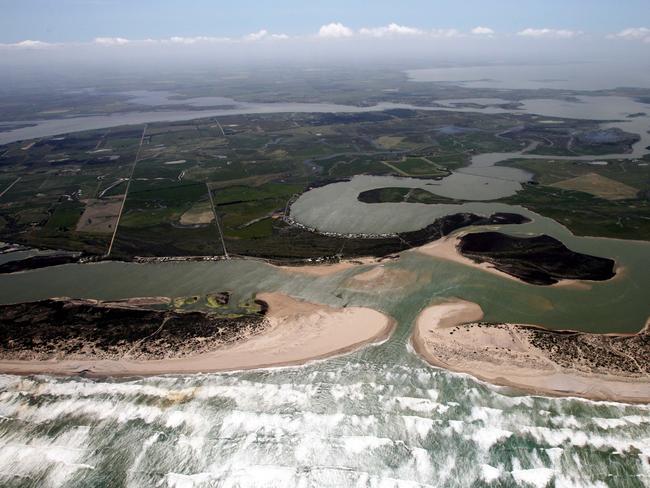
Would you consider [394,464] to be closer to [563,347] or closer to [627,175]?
[563,347]

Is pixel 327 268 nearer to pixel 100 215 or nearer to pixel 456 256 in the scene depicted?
pixel 456 256

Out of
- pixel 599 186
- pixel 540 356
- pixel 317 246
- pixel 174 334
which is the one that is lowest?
pixel 174 334

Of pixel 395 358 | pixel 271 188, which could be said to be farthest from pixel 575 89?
pixel 395 358

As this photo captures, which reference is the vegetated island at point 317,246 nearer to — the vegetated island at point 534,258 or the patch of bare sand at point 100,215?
the vegetated island at point 534,258

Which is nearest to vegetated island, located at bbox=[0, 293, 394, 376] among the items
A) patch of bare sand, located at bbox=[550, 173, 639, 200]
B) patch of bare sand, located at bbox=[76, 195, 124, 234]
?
patch of bare sand, located at bbox=[76, 195, 124, 234]

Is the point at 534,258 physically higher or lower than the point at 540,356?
higher

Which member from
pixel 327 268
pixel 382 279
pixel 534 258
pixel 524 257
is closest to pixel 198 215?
pixel 327 268
